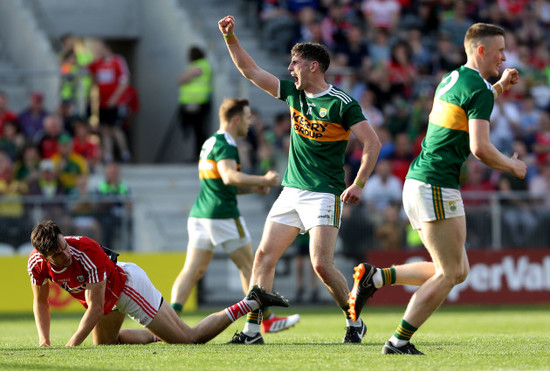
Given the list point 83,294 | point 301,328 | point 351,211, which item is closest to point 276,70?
point 351,211

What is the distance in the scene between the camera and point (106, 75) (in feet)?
66.7

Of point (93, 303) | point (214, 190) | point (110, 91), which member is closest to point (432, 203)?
point (93, 303)

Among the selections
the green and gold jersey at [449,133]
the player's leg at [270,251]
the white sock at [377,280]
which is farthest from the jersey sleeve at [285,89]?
the white sock at [377,280]

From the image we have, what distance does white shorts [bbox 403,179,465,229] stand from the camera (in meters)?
7.55

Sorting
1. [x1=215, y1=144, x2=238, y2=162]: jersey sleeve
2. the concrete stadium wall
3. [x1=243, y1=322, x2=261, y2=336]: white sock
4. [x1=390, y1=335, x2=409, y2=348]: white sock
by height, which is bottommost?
[x1=243, y1=322, x2=261, y2=336]: white sock

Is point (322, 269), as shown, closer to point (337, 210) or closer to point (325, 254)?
point (325, 254)

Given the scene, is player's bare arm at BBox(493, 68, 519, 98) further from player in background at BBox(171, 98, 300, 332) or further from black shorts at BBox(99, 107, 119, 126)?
black shorts at BBox(99, 107, 119, 126)

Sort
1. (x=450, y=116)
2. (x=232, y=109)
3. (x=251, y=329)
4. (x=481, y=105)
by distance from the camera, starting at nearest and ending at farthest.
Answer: (x=481, y=105), (x=450, y=116), (x=251, y=329), (x=232, y=109)

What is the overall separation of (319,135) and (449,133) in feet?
5.01

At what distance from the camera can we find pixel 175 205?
1931 centimetres

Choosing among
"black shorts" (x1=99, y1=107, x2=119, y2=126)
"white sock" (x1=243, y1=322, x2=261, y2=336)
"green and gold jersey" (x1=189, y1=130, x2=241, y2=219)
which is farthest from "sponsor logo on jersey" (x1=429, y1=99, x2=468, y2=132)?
"black shorts" (x1=99, y1=107, x2=119, y2=126)

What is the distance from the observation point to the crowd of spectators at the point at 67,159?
1645cm

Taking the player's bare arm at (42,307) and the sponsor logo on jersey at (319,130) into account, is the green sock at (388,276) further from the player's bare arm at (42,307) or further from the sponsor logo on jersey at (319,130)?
the player's bare arm at (42,307)

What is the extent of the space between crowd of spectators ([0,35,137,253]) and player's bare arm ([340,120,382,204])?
8.72m
